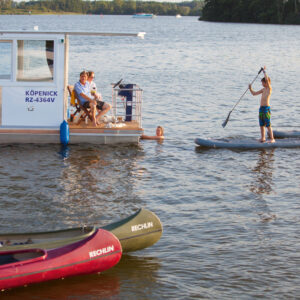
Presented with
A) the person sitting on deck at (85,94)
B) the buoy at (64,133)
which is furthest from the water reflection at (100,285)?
the person sitting on deck at (85,94)

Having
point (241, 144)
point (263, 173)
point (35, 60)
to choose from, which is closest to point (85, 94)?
point (35, 60)

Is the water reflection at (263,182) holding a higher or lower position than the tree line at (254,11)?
lower

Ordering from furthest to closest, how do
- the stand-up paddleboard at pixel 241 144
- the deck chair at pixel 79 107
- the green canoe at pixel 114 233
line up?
1. the stand-up paddleboard at pixel 241 144
2. the deck chair at pixel 79 107
3. the green canoe at pixel 114 233

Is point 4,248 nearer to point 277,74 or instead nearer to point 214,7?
point 277,74

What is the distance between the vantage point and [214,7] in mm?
145875

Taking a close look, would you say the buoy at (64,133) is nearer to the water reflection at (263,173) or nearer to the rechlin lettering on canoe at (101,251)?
the water reflection at (263,173)

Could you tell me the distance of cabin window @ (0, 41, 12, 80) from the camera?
1491cm

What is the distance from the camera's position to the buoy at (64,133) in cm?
1516

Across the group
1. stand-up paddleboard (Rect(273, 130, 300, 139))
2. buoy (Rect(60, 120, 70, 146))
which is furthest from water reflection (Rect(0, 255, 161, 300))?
stand-up paddleboard (Rect(273, 130, 300, 139))

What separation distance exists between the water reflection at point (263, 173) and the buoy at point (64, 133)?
4724 mm

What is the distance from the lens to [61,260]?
785 cm

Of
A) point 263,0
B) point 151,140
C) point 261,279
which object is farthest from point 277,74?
point 263,0

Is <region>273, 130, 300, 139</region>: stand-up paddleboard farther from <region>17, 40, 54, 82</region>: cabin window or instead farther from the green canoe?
the green canoe

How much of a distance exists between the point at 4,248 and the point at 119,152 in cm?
770
